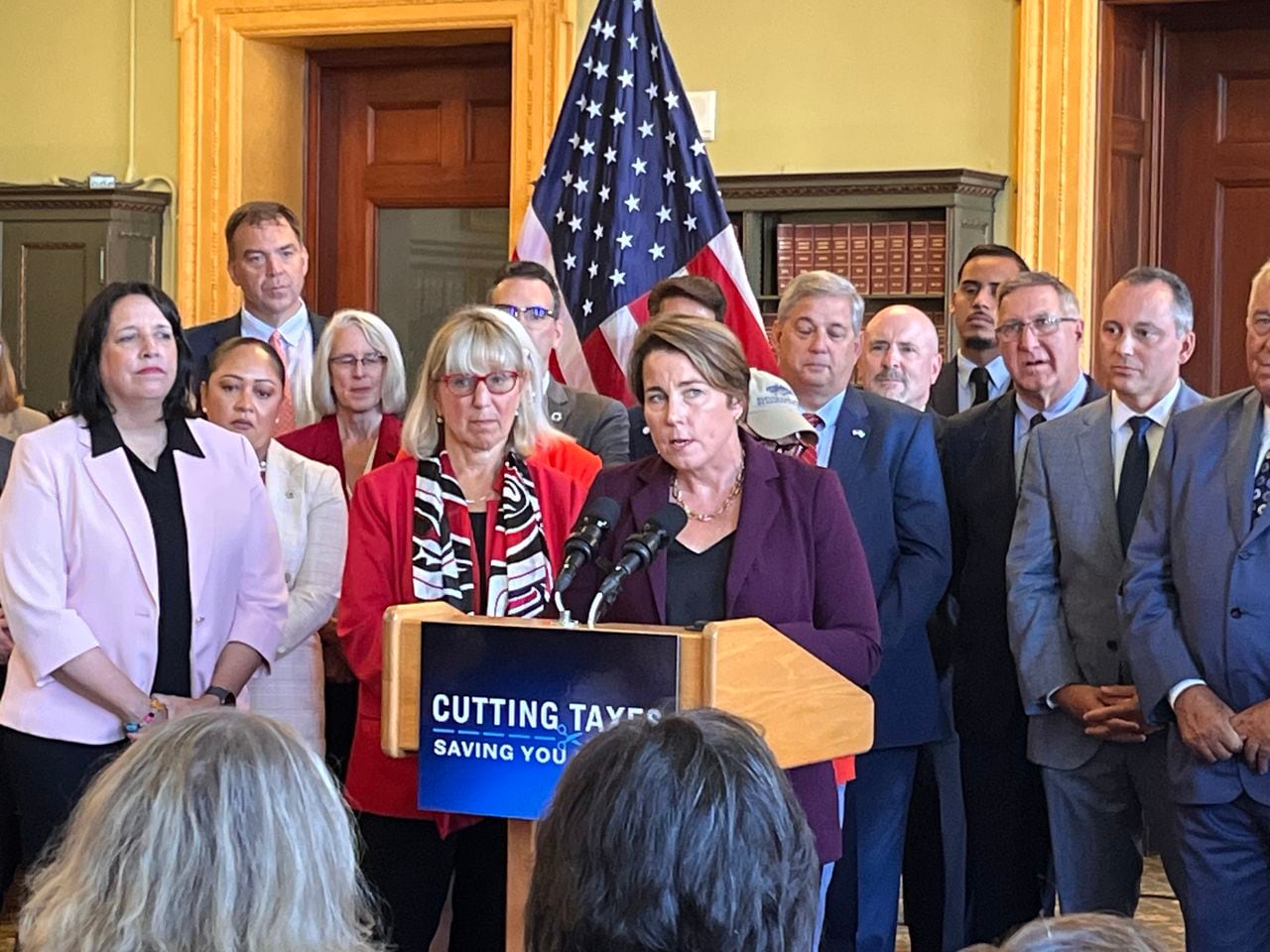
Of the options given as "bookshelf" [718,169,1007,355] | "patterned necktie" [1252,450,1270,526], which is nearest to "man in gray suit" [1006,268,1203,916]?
"patterned necktie" [1252,450,1270,526]

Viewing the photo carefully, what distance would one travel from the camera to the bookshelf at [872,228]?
742 cm

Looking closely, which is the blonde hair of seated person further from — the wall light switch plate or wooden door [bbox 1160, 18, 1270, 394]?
the wall light switch plate

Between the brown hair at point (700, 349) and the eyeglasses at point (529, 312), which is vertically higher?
the eyeglasses at point (529, 312)

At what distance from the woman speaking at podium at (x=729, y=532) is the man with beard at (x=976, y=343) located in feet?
7.54

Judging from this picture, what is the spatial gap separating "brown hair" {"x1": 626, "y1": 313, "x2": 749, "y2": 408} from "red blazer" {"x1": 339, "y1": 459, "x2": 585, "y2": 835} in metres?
0.45

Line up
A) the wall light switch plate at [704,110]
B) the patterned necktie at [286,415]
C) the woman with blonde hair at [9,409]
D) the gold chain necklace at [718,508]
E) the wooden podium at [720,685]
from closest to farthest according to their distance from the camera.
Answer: the wooden podium at [720,685] < the gold chain necklace at [718,508] < the patterned necktie at [286,415] < the woman with blonde hair at [9,409] < the wall light switch plate at [704,110]

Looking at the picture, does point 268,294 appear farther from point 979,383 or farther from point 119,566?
point 979,383

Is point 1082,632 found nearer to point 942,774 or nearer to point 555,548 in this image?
point 942,774

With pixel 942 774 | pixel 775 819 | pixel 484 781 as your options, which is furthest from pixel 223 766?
pixel 942 774

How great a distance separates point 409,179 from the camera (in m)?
8.93

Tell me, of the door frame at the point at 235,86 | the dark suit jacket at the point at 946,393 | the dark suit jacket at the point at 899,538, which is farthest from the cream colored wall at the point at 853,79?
the dark suit jacket at the point at 899,538

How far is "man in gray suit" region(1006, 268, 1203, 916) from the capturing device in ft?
13.1

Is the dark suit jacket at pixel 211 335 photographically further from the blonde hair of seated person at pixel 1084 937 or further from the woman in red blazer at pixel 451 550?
the blonde hair of seated person at pixel 1084 937

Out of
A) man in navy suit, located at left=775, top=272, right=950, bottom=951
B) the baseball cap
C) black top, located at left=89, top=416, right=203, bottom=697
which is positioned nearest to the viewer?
black top, located at left=89, top=416, right=203, bottom=697
